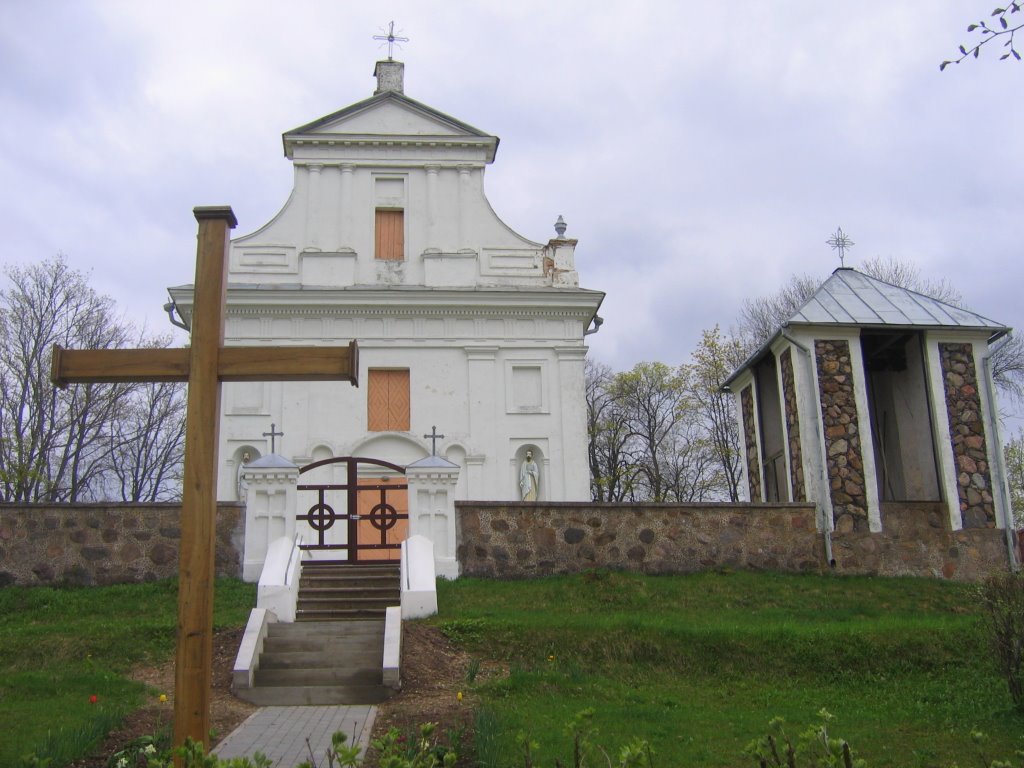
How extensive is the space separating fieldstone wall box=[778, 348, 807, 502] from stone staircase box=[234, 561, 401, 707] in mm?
6627

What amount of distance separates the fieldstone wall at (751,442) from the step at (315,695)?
1063cm

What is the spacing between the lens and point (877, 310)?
1617 centimetres

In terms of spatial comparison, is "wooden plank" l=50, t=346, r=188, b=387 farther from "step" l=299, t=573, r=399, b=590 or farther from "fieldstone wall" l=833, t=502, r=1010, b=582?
"fieldstone wall" l=833, t=502, r=1010, b=582

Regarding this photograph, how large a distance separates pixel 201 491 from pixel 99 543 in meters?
9.80

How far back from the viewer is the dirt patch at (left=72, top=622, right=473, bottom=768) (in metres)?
7.13

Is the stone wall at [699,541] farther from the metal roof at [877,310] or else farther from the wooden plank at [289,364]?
the wooden plank at [289,364]

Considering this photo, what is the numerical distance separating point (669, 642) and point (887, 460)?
871 centimetres

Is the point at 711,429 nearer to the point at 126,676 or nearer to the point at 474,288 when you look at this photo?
the point at 474,288

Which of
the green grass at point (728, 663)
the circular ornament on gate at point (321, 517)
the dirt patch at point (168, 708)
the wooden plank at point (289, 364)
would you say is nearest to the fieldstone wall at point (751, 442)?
the green grass at point (728, 663)

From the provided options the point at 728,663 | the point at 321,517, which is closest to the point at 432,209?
the point at 321,517

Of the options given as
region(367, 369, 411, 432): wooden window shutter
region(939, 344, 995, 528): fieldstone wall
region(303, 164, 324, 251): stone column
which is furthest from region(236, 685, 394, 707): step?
region(303, 164, 324, 251): stone column

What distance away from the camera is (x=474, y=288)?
67.3 ft

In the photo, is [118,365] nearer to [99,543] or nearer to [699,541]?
[99,543]

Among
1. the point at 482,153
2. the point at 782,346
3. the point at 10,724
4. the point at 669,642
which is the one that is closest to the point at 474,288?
the point at 482,153
